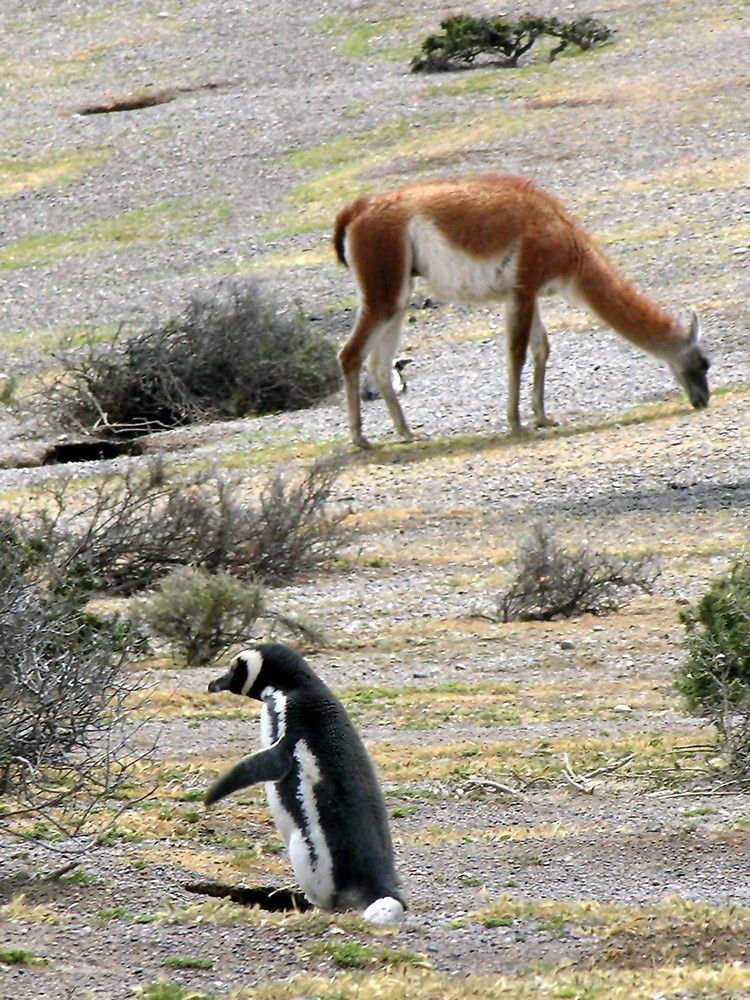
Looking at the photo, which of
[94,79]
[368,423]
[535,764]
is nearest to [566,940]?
[535,764]

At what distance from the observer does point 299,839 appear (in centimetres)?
616

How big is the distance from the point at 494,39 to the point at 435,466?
23021 millimetres

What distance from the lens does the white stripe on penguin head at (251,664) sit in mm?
6852

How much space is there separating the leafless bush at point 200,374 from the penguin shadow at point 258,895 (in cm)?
1422

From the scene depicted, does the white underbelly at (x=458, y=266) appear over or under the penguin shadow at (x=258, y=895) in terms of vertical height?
under

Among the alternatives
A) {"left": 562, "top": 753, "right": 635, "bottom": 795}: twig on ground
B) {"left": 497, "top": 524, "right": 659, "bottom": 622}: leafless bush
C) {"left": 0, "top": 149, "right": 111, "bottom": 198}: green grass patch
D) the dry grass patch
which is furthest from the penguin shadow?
{"left": 0, "top": 149, "right": 111, "bottom": 198}: green grass patch

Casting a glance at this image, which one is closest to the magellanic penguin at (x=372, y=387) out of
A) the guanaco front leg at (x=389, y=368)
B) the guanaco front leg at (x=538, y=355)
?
the guanaco front leg at (x=389, y=368)

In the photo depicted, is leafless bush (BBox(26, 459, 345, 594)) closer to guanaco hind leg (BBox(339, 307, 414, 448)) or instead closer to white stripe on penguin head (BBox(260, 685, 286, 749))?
guanaco hind leg (BBox(339, 307, 414, 448))

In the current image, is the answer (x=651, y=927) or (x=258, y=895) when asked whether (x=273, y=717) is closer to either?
(x=258, y=895)

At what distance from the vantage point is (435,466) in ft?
56.7

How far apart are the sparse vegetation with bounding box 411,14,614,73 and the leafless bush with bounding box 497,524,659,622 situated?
1055 inches

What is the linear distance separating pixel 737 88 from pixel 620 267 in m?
8.95

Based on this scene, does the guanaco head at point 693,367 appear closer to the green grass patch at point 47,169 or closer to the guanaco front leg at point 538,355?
the guanaco front leg at point 538,355

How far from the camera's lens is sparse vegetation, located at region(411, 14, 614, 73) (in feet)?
125
